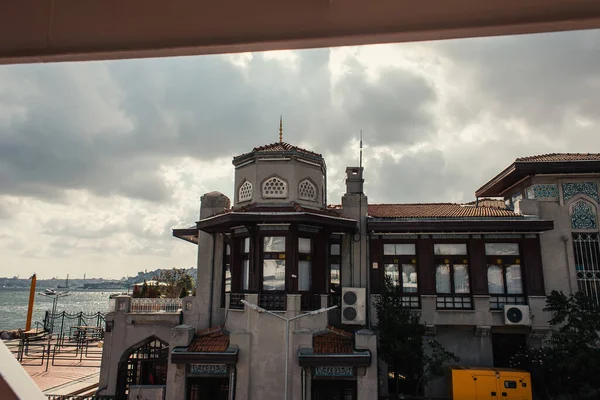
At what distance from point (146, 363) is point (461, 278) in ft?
45.6

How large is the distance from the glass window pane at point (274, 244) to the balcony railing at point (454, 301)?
6.90 metres

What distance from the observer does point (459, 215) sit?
18.2 meters

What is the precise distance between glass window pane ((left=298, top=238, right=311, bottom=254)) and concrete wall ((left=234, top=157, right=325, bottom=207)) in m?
1.74

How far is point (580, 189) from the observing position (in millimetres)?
18438

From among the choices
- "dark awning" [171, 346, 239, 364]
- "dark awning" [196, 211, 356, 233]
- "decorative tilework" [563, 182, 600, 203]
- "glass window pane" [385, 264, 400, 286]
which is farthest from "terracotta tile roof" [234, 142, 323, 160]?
"decorative tilework" [563, 182, 600, 203]

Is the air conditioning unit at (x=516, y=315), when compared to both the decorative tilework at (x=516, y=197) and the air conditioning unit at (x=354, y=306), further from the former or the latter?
the air conditioning unit at (x=354, y=306)

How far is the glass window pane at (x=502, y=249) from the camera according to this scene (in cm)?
1812

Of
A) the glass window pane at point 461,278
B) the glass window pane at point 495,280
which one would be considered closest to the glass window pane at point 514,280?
the glass window pane at point 495,280

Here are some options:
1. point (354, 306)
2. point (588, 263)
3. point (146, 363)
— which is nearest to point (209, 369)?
point (146, 363)

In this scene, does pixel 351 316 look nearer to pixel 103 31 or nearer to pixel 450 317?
pixel 450 317

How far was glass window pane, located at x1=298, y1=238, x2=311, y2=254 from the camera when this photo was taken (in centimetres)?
1711

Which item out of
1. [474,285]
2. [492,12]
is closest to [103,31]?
[492,12]

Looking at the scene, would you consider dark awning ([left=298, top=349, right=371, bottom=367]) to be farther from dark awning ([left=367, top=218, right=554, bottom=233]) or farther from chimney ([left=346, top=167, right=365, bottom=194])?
chimney ([left=346, top=167, right=365, bottom=194])

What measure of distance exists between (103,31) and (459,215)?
1792cm
